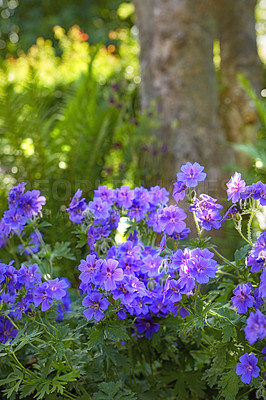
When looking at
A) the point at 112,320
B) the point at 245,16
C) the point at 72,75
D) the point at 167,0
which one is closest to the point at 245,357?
the point at 112,320

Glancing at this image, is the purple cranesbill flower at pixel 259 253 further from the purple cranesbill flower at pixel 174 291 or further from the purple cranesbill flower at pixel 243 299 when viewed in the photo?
the purple cranesbill flower at pixel 174 291

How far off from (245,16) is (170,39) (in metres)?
1.34

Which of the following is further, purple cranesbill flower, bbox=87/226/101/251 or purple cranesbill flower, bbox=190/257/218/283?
purple cranesbill flower, bbox=87/226/101/251

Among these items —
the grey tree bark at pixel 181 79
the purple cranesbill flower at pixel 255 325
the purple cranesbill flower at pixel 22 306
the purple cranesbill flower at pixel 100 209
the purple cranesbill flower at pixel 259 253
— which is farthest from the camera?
the grey tree bark at pixel 181 79

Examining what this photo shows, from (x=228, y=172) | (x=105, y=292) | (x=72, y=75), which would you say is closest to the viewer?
(x=105, y=292)

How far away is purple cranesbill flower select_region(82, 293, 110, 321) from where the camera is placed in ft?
3.37

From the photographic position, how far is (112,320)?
42.9 inches

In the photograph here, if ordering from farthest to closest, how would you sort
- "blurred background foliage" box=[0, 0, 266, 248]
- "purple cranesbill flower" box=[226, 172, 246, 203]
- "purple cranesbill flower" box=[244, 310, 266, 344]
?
"blurred background foliage" box=[0, 0, 266, 248] < "purple cranesbill flower" box=[226, 172, 246, 203] < "purple cranesbill flower" box=[244, 310, 266, 344]

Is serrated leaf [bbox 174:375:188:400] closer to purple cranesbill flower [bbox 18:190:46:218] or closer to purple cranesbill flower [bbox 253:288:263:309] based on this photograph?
purple cranesbill flower [bbox 253:288:263:309]

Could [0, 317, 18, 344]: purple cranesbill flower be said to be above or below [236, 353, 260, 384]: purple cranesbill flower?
below

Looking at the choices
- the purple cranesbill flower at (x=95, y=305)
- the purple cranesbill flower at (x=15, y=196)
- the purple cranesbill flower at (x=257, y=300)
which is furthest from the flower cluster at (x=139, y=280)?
the purple cranesbill flower at (x=15, y=196)

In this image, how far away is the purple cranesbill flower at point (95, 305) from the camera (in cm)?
103

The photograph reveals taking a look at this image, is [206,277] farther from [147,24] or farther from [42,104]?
[147,24]

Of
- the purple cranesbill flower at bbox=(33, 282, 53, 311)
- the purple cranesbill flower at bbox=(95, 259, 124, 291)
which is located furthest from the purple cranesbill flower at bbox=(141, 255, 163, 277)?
the purple cranesbill flower at bbox=(33, 282, 53, 311)
